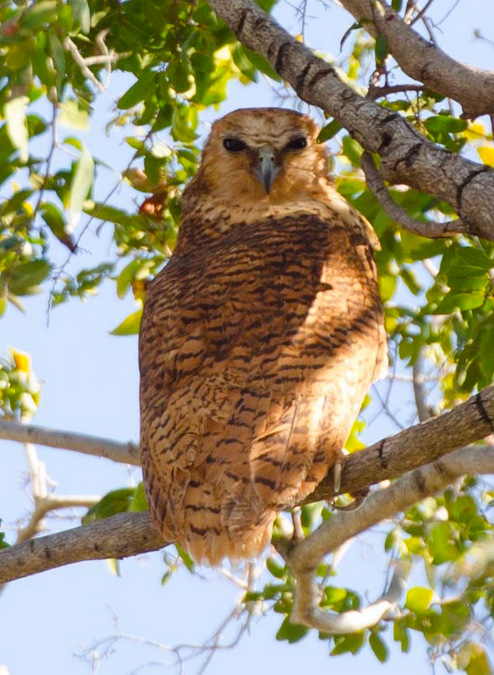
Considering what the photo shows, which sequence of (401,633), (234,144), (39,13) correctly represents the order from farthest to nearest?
1. (234,144)
2. (401,633)
3. (39,13)

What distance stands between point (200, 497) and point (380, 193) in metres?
0.85

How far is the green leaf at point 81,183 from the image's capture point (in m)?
2.52

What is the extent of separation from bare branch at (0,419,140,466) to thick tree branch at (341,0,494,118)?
1.45 metres

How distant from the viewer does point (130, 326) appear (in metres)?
3.88

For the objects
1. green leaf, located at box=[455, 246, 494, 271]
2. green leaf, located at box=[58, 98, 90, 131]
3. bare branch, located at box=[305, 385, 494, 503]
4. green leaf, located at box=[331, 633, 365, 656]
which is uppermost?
green leaf, located at box=[58, 98, 90, 131]

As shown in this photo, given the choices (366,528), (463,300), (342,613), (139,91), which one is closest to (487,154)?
(463,300)

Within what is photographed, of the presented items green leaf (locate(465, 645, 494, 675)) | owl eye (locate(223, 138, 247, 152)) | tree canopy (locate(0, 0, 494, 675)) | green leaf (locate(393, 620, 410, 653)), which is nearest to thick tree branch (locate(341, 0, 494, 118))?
tree canopy (locate(0, 0, 494, 675))

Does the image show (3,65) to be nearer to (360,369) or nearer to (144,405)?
(144,405)

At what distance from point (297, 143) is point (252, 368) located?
4.71 ft

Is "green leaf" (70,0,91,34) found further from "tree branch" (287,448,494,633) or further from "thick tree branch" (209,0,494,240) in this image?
"tree branch" (287,448,494,633)

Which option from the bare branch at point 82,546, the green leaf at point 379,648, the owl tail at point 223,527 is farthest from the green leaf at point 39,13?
the green leaf at point 379,648

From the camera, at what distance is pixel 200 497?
278 cm

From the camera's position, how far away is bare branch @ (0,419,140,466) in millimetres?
3566

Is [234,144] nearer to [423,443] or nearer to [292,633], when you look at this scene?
[292,633]
